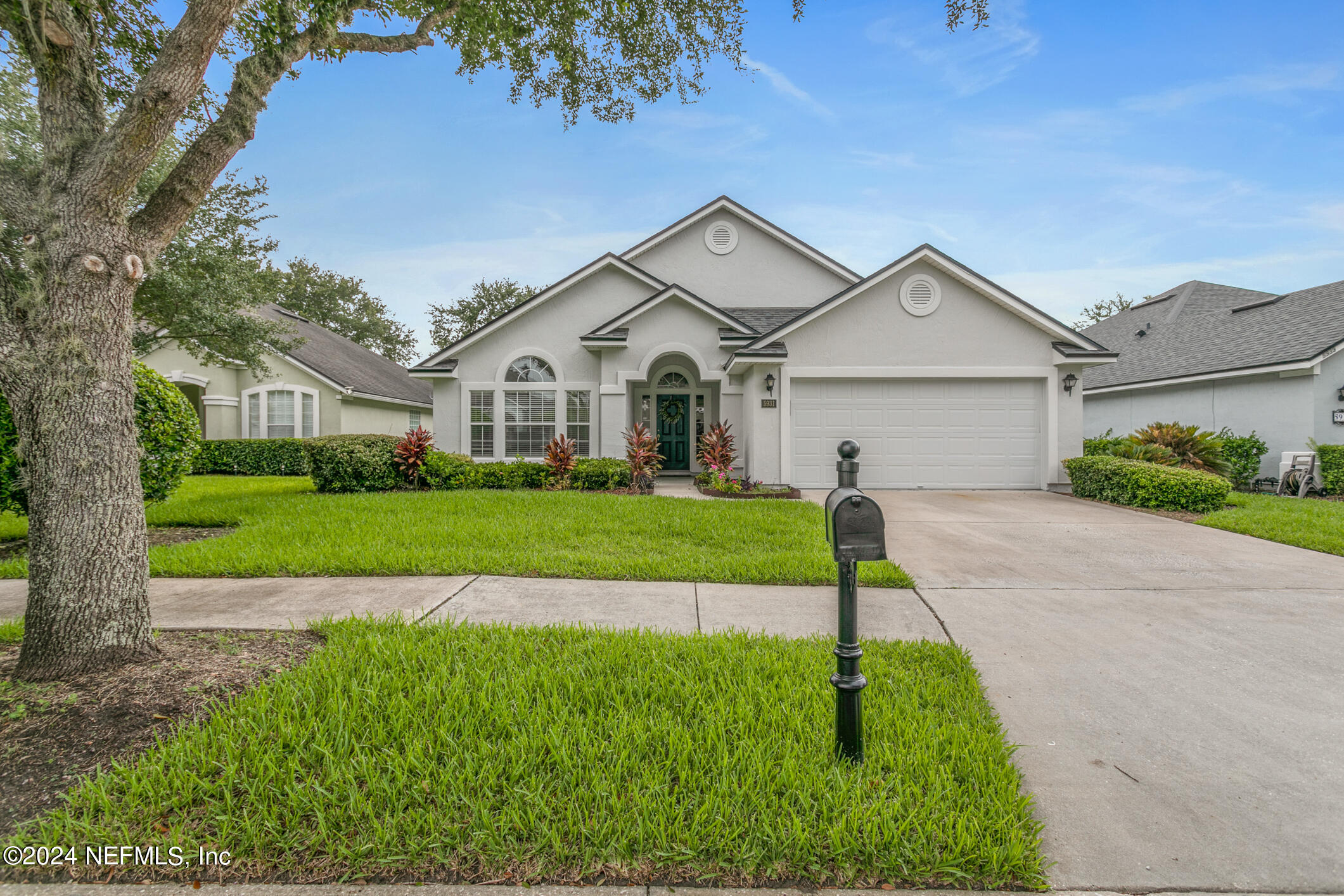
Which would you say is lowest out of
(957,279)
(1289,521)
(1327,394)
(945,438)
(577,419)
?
(1289,521)

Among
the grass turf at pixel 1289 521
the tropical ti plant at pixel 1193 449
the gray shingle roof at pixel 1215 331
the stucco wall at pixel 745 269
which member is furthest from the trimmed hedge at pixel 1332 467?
the stucco wall at pixel 745 269

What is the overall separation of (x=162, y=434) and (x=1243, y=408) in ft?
68.8

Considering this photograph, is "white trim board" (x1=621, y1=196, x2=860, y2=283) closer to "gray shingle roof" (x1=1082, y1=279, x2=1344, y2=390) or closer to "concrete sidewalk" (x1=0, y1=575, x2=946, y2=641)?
"gray shingle roof" (x1=1082, y1=279, x2=1344, y2=390)

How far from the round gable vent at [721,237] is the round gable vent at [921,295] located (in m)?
5.58

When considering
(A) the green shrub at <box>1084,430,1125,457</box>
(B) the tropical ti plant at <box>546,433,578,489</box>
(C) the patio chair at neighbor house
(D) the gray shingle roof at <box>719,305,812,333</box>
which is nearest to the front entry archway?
(D) the gray shingle roof at <box>719,305,812,333</box>

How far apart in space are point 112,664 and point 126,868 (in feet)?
5.38

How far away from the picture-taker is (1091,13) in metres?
8.26

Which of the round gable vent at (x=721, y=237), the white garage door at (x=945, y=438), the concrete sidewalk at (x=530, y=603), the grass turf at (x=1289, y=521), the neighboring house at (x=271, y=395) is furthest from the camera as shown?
the neighboring house at (x=271, y=395)

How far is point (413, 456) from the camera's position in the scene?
36.8 feet

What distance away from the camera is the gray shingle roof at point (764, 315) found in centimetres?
1458

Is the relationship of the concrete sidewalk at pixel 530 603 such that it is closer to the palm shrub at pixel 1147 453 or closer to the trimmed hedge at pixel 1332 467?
the palm shrub at pixel 1147 453

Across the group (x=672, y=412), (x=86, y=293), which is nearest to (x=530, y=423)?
(x=672, y=412)

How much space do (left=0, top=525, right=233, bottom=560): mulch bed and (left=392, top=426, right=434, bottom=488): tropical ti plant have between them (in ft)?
11.4

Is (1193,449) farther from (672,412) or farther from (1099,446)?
(672,412)
